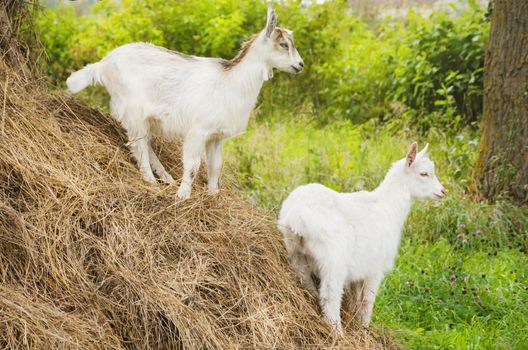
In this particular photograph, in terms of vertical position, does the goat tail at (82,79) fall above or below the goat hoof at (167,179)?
above

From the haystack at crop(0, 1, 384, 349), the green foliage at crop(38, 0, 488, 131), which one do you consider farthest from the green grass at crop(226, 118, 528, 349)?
the haystack at crop(0, 1, 384, 349)

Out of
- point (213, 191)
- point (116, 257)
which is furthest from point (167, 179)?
point (116, 257)

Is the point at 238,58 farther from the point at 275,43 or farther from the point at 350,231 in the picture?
the point at 350,231

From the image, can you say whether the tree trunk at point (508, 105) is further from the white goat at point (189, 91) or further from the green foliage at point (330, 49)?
the white goat at point (189, 91)

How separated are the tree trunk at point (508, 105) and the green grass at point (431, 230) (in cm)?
26

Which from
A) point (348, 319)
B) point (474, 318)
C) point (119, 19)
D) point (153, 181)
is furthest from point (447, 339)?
point (119, 19)

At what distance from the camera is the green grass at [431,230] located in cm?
578

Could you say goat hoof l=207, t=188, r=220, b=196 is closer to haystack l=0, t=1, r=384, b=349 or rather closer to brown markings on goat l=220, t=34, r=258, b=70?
haystack l=0, t=1, r=384, b=349

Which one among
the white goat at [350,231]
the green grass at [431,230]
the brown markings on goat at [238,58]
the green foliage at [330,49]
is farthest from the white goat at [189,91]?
the green foliage at [330,49]

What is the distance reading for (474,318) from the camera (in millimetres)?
5832

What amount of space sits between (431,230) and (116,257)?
3971 millimetres

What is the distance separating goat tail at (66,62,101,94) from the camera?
5.12m

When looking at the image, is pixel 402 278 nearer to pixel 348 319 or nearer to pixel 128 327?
pixel 348 319

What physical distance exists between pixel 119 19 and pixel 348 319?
25.9ft
